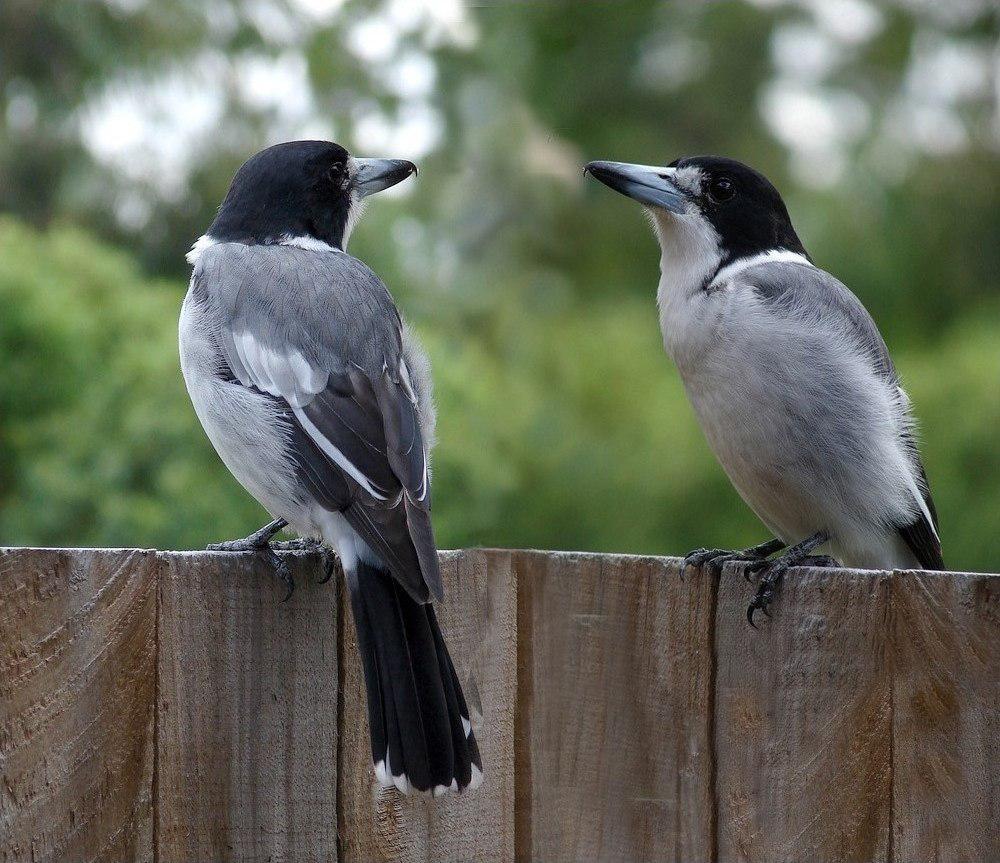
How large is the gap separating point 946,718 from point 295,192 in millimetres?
1894

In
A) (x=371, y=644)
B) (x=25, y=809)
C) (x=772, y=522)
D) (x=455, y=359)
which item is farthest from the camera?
(x=455, y=359)

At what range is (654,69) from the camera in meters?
6.10

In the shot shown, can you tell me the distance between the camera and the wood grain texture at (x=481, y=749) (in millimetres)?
2275

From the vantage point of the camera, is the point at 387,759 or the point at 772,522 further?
the point at 772,522

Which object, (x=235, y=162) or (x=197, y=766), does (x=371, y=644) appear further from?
(x=235, y=162)

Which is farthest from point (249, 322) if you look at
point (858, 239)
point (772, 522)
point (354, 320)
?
point (858, 239)

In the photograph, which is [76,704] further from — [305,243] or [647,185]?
[647,185]

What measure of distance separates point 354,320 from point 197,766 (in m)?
→ 0.97

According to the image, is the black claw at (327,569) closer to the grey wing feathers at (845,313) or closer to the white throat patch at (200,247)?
the white throat patch at (200,247)

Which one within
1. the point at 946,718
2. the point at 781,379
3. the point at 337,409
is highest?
the point at 781,379

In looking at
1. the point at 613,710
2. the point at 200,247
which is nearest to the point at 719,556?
the point at 613,710

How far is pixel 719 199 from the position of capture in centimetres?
336

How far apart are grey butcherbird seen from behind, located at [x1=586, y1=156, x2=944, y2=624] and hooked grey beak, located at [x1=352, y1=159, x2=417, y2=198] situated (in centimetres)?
48

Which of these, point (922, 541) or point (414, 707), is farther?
point (922, 541)
